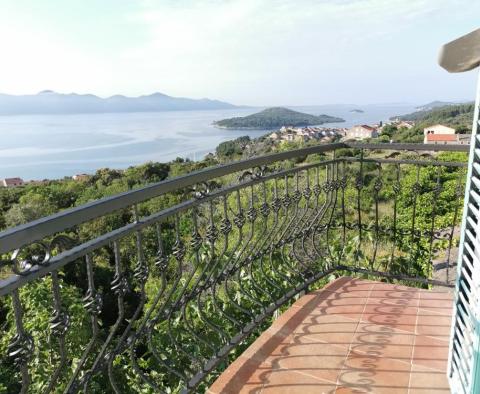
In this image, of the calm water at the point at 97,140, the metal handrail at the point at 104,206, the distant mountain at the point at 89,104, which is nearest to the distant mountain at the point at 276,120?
the calm water at the point at 97,140

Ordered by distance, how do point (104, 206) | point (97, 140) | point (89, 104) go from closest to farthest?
1. point (104, 206)
2. point (97, 140)
3. point (89, 104)

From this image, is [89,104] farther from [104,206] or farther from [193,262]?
[104,206]

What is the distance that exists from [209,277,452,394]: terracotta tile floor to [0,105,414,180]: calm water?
Answer: 56.0 metres

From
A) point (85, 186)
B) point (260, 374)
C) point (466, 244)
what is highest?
point (466, 244)

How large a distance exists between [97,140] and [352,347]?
101116 mm

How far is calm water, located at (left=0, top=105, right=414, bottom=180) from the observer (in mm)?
70750


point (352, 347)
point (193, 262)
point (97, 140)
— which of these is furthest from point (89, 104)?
point (352, 347)

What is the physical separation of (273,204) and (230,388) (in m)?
1.06

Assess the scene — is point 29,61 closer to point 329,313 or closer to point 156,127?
point 329,313

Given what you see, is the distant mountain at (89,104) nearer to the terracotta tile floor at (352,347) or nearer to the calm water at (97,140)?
the calm water at (97,140)

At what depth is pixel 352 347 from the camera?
2.45 meters

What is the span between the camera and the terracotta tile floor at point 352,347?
6.99ft

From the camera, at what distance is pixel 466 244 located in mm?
1877

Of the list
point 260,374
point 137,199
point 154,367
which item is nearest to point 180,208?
point 137,199
